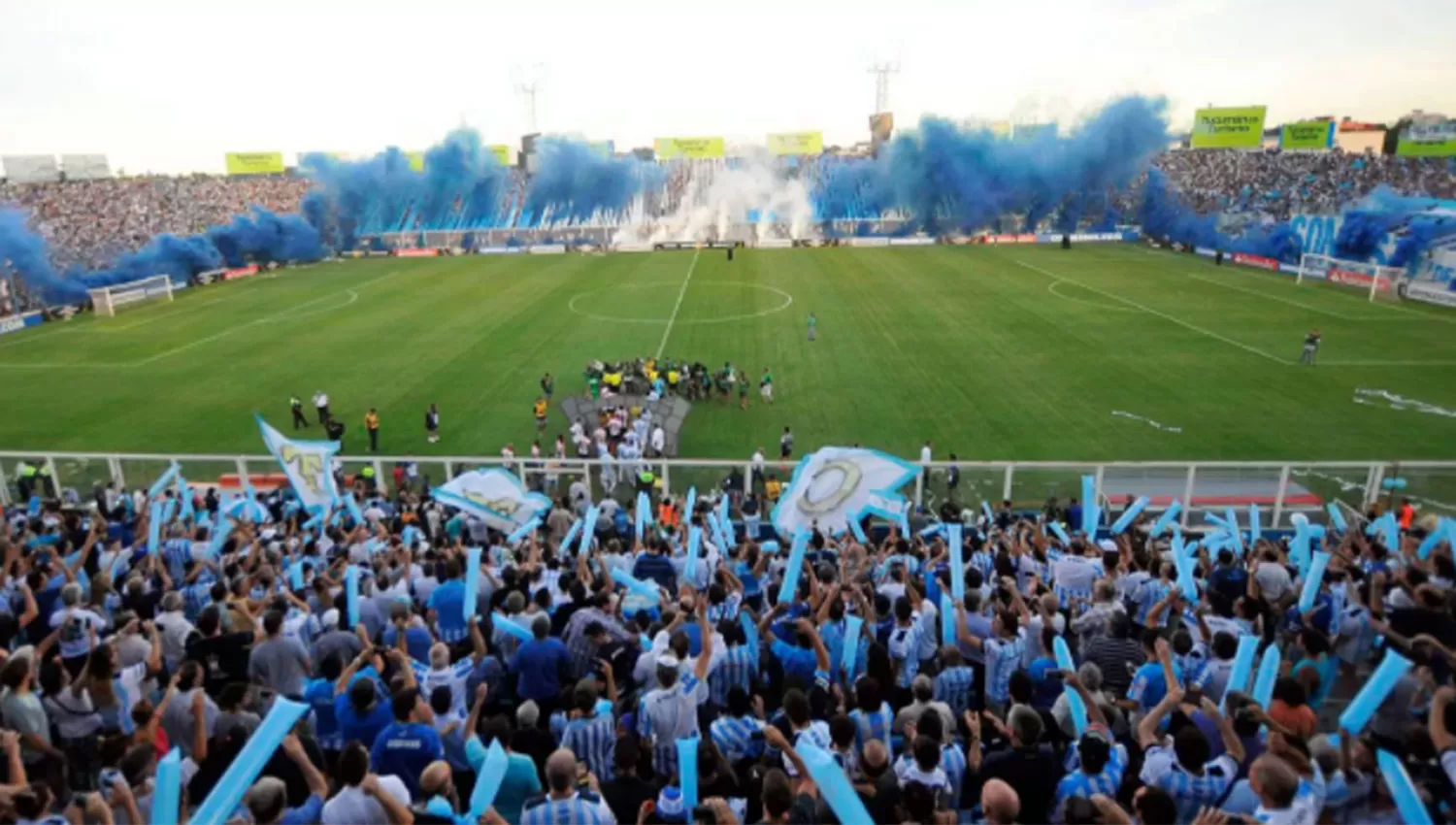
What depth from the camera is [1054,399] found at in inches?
909

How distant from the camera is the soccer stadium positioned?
4.36m

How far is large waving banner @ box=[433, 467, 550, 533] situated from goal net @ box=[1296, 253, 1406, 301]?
133 ft

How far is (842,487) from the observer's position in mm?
10711

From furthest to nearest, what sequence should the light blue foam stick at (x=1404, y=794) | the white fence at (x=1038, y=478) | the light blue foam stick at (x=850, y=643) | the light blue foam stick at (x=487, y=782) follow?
the white fence at (x=1038, y=478) → the light blue foam stick at (x=850, y=643) → the light blue foam stick at (x=487, y=782) → the light blue foam stick at (x=1404, y=794)

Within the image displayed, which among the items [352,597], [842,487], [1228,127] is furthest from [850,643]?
[1228,127]

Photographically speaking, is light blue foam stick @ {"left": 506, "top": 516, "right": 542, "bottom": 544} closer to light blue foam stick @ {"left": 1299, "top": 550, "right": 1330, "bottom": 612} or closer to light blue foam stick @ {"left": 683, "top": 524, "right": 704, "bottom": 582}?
light blue foam stick @ {"left": 683, "top": 524, "right": 704, "bottom": 582}

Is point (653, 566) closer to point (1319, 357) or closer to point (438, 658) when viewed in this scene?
point (438, 658)

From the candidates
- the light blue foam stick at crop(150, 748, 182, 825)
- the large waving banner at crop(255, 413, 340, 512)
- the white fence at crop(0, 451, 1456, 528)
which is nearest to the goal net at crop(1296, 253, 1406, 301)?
the white fence at crop(0, 451, 1456, 528)

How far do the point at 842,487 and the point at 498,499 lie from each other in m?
4.60

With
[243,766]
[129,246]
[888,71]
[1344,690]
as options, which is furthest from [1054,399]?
[888,71]

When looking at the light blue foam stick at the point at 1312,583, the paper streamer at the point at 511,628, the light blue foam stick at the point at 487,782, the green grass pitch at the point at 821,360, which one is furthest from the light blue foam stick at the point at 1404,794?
the green grass pitch at the point at 821,360

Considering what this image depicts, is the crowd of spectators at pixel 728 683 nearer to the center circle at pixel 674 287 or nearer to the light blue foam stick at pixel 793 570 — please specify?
the light blue foam stick at pixel 793 570

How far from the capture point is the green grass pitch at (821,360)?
68.6 ft

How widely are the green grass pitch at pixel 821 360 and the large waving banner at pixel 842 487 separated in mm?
8916
